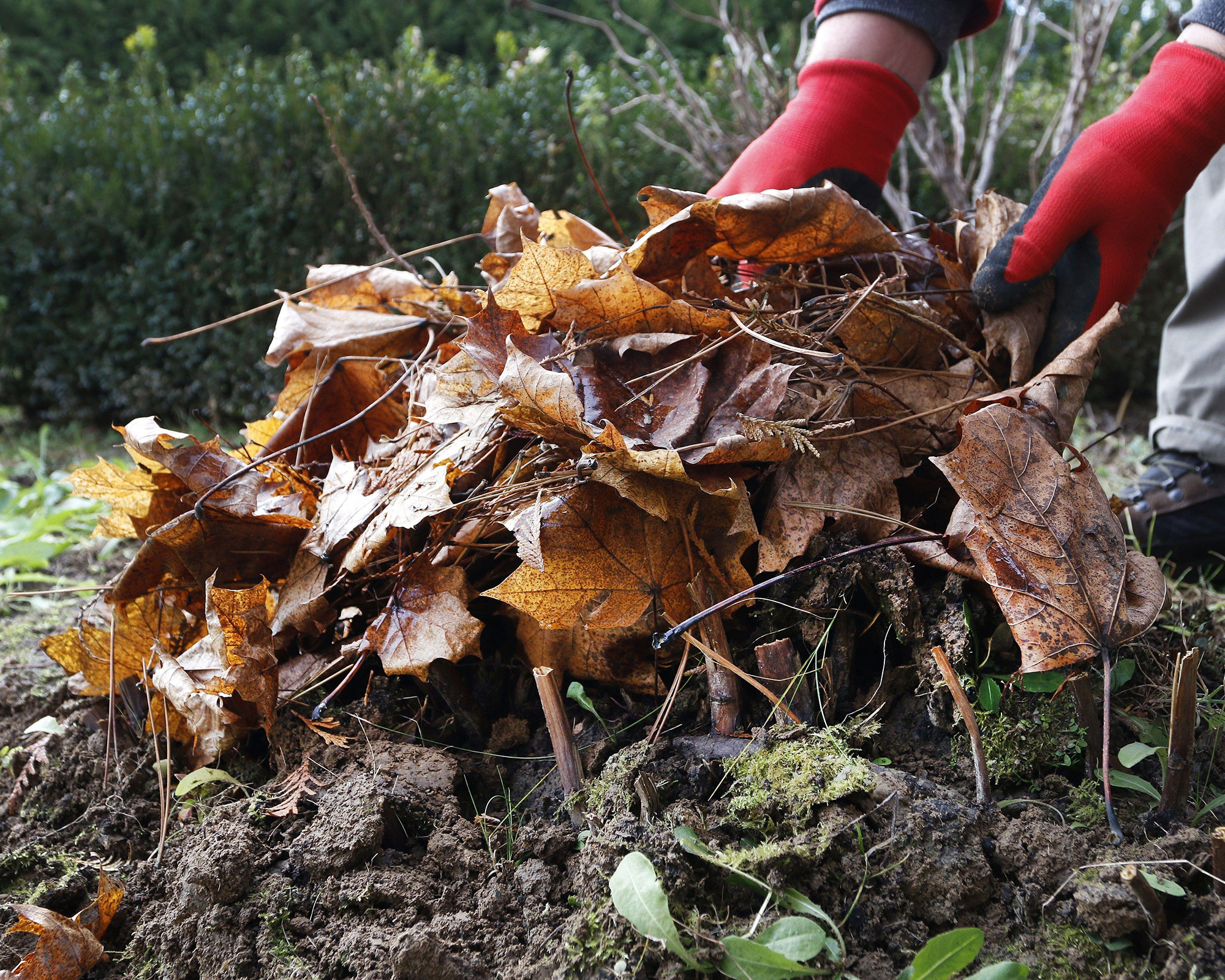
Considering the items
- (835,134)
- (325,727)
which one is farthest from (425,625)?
(835,134)

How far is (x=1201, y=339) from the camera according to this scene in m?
2.05

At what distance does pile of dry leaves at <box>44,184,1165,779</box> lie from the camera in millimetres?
914

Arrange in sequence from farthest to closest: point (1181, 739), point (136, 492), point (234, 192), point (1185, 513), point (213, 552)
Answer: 1. point (234, 192)
2. point (1185, 513)
3. point (136, 492)
4. point (213, 552)
5. point (1181, 739)

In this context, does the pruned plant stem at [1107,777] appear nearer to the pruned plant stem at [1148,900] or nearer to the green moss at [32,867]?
the pruned plant stem at [1148,900]

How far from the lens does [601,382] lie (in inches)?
42.0

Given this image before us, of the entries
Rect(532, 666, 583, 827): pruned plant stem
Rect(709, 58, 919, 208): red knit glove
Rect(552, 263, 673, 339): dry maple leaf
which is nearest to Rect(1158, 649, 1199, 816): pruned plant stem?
Rect(532, 666, 583, 827): pruned plant stem

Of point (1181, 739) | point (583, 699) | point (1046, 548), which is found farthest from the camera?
point (583, 699)

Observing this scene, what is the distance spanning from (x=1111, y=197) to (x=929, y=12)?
0.57m

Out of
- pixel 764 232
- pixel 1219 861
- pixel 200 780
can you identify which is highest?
pixel 764 232

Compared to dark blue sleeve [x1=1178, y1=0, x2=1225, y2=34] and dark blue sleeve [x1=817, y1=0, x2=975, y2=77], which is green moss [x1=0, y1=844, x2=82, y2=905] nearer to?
dark blue sleeve [x1=817, y1=0, x2=975, y2=77]

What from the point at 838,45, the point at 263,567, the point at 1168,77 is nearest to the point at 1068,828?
the point at 263,567

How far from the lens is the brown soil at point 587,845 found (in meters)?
0.73

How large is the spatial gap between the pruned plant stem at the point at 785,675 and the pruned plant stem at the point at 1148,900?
13.3 inches

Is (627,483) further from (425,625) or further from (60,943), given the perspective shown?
(60,943)
